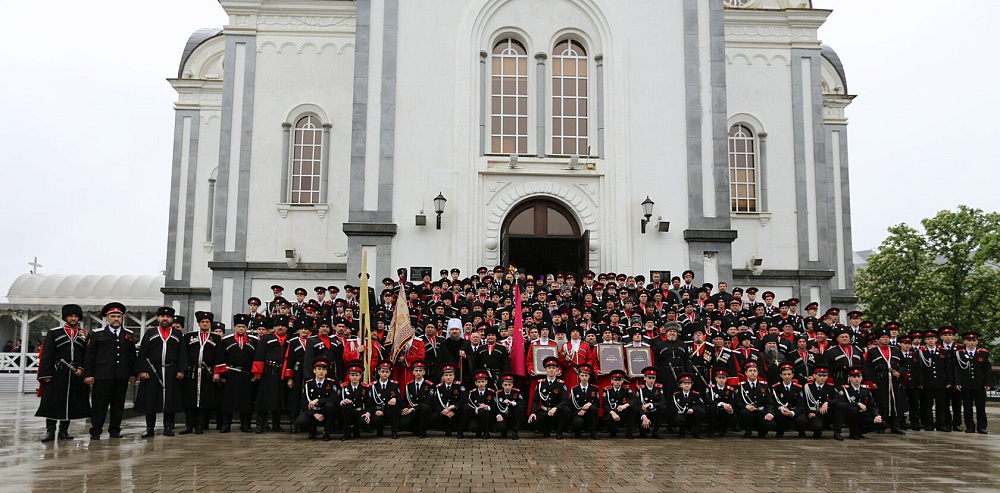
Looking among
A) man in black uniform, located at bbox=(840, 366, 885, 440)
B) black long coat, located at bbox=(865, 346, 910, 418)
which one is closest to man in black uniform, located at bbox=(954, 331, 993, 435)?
black long coat, located at bbox=(865, 346, 910, 418)

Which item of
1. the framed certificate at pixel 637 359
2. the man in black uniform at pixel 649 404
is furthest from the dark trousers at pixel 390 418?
the framed certificate at pixel 637 359

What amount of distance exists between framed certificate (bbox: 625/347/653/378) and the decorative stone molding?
24.4 feet

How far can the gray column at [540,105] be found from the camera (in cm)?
2157

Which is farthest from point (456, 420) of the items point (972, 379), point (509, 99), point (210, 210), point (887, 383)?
point (210, 210)

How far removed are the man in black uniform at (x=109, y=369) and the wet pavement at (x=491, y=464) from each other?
0.41 metres

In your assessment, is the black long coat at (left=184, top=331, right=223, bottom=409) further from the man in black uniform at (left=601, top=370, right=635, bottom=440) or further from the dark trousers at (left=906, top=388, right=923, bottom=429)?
the dark trousers at (left=906, top=388, right=923, bottom=429)

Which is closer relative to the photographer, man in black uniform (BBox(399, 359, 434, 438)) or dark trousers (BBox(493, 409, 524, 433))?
man in black uniform (BBox(399, 359, 434, 438))

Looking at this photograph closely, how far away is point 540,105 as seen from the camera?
71.4 feet

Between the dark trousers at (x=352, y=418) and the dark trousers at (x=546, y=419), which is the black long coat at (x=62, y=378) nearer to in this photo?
the dark trousers at (x=352, y=418)

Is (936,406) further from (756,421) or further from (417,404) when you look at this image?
(417,404)

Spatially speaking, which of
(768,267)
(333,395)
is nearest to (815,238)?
(768,267)

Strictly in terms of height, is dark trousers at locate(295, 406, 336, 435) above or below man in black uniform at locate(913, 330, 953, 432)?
below

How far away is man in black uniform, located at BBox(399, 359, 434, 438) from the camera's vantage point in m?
12.4

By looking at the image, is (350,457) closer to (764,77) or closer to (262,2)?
(262,2)
